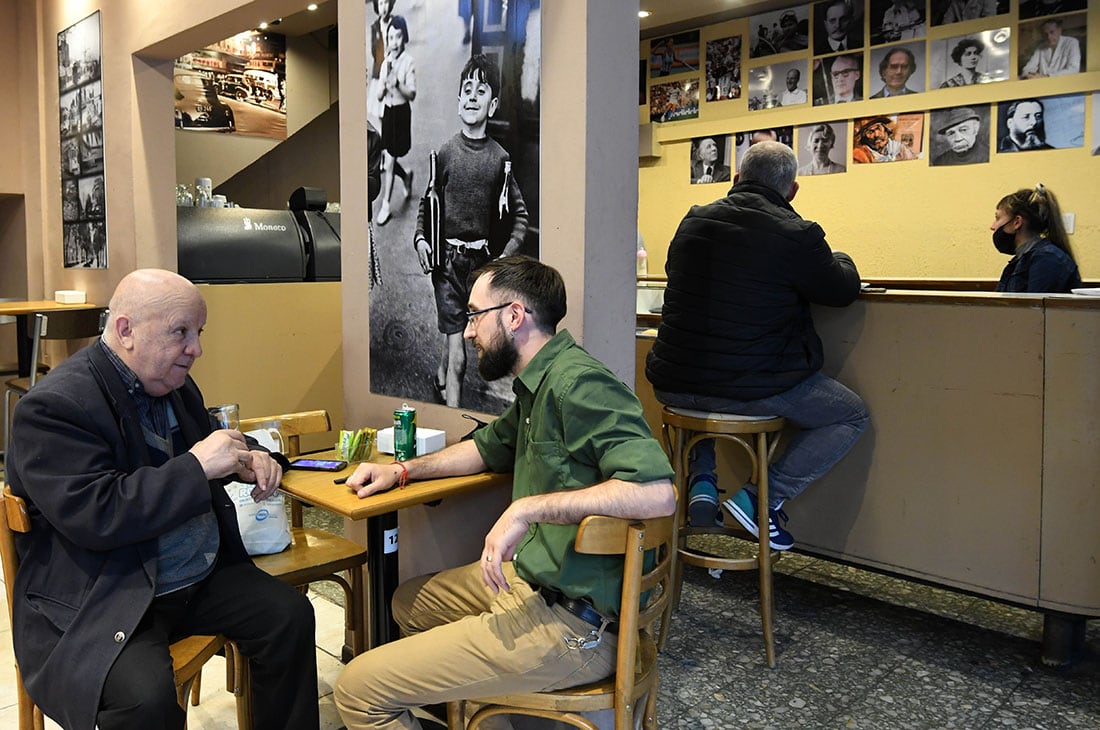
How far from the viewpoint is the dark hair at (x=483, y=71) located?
251 centimetres

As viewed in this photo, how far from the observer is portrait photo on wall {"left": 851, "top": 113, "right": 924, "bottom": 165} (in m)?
6.05

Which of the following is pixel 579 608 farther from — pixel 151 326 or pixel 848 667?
pixel 848 667

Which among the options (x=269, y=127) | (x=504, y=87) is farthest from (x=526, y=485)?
(x=269, y=127)

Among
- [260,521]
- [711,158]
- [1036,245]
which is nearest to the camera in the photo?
[260,521]

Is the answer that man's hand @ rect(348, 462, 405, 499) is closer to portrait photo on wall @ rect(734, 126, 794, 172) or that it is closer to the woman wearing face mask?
the woman wearing face mask

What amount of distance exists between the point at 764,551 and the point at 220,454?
1.79m

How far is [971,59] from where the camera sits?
18.8 ft

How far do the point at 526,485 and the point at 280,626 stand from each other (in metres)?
0.65

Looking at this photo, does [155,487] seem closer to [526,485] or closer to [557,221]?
[526,485]

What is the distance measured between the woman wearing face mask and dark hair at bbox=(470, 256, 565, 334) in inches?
110

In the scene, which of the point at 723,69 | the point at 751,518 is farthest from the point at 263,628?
the point at 723,69

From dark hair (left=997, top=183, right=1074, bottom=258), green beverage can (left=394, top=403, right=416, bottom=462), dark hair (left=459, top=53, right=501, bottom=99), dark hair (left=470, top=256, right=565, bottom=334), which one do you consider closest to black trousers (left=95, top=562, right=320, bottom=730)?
green beverage can (left=394, top=403, right=416, bottom=462)

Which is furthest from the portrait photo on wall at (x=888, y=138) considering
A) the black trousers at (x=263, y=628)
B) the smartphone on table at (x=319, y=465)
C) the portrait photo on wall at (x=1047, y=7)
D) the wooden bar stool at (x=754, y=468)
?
the black trousers at (x=263, y=628)

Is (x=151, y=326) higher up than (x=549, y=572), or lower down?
higher up
